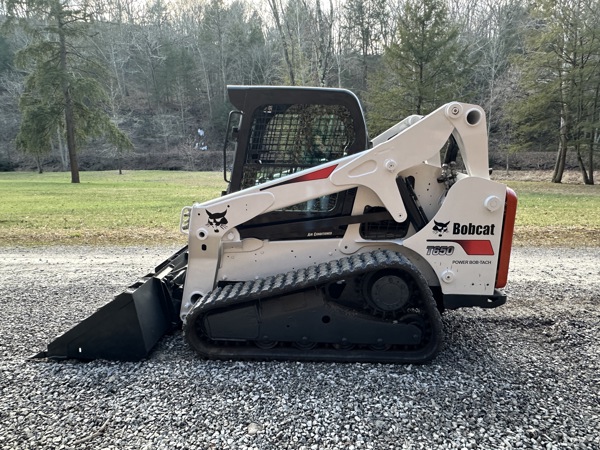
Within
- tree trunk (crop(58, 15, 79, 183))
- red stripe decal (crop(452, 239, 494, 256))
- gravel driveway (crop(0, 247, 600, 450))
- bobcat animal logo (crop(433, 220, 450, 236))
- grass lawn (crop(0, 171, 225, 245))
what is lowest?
grass lawn (crop(0, 171, 225, 245))

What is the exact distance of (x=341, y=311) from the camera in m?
3.79

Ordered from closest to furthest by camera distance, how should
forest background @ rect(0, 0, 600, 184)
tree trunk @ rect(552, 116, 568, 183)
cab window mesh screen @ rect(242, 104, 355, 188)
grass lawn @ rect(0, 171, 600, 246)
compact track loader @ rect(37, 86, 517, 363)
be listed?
1. compact track loader @ rect(37, 86, 517, 363)
2. cab window mesh screen @ rect(242, 104, 355, 188)
3. grass lawn @ rect(0, 171, 600, 246)
4. forest background @ rect(0, 0, 600, 184)
5. tree trunk @ rect(552, 116, 568, 183)

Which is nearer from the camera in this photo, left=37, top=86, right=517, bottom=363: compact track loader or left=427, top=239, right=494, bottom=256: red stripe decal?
left=37, top=86, right=517, bottom=363: compact track loader

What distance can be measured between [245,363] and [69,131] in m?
34.8

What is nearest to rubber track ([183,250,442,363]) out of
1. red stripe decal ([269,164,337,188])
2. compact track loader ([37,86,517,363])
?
compact track loader ([37,86,517,363])

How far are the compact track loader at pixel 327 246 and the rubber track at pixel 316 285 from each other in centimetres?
1

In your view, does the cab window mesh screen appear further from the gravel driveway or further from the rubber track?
the gravel driveway

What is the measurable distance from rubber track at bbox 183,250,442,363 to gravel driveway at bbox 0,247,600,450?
40 centimetres

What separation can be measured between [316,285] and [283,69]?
92.1 ft

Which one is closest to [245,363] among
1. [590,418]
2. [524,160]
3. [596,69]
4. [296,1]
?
[590,418]

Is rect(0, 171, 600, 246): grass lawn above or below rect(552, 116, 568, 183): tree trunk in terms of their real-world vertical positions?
below

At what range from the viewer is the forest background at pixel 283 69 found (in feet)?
93.6

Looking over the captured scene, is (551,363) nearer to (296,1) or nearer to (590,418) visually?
(590,418)

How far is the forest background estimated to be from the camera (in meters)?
28.5
